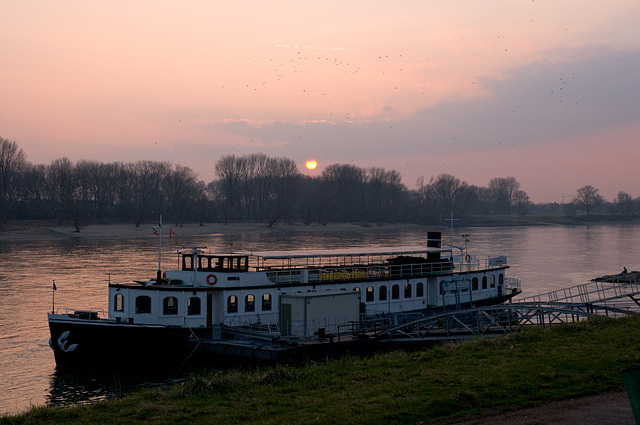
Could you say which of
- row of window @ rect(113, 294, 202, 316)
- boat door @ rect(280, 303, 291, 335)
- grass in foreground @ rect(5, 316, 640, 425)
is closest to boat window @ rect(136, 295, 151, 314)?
row of window @ rect(113, 294, 202, 316)

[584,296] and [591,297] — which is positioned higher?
[584,296]

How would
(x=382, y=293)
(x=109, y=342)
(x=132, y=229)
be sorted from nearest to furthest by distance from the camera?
(x=109, y=342), (x=382, y=293), (x=132, y=229)

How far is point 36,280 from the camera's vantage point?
183 ft

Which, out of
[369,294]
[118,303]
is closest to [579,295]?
[369,294]

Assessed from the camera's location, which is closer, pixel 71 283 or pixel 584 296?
pixel 584 296

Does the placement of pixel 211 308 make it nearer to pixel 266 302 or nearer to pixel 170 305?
pixel 170 305

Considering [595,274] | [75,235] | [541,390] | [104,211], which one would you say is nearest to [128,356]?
[541,390]

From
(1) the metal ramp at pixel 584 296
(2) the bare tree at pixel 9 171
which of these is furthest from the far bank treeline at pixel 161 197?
(1) the metal ramp at pixel 584 296

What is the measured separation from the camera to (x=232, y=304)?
3103cm

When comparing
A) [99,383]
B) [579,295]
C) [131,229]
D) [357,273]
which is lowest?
[99,383]

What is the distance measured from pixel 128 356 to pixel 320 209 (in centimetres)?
14558

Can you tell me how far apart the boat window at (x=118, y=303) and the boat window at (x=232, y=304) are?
5.09 meters

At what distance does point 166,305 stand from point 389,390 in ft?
57.9

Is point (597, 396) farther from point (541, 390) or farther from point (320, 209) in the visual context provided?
point (320, 209)
